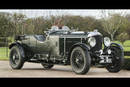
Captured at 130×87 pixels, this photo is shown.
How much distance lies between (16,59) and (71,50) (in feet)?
10.5

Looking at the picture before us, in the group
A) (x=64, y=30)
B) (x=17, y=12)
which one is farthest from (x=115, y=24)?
(x=64, y=30)

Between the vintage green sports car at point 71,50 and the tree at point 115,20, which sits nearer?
the vintage green sports car at point 71,50

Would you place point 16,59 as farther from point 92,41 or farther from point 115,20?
point 115,20

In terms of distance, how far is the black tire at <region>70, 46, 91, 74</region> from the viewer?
978cm

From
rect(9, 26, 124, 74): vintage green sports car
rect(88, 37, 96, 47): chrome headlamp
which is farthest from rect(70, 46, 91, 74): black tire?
rect(88, 37, 96, 47): chrome headlamp

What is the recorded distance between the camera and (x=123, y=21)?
32375 millimetres

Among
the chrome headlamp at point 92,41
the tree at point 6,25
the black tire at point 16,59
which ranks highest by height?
the tree at point 6,25

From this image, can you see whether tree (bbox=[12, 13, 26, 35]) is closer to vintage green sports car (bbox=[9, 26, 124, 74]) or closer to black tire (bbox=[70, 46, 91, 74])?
vintage green sports car (bbox=[9, 26, 124, 74])

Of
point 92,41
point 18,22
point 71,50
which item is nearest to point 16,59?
point 71,50

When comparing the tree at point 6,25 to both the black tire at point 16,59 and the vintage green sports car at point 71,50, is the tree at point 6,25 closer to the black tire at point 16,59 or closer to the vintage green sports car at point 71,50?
the black tire at point 16,59

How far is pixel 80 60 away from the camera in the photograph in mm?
10102

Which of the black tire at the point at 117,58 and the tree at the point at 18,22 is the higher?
the tree at the point at 18,22

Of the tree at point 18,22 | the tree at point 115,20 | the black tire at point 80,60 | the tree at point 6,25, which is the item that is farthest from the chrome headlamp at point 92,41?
the tree at point 115,20

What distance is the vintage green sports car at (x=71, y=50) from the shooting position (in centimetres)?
1016
